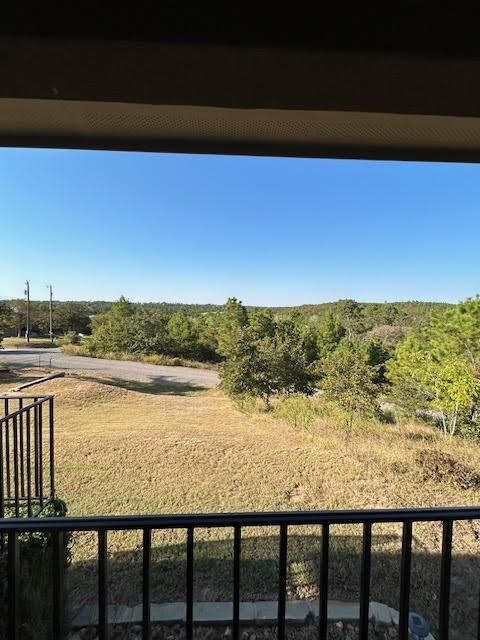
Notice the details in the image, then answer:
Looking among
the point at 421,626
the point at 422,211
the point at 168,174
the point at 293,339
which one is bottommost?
the point at 421,626

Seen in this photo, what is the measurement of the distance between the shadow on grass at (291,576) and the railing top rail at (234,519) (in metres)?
1.78

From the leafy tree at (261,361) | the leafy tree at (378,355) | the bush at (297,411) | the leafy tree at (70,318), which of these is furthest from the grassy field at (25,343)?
the leafy tree at (378,355)

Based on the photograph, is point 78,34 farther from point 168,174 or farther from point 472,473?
point 472,473

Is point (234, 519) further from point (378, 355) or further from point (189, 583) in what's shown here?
point (378, 355)

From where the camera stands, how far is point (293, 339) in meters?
8.18

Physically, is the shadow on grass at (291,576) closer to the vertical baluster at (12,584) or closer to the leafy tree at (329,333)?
the vertical baluster at (12,584)

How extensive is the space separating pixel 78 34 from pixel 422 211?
6.96m

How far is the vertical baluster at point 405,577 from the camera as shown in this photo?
0.77 meters

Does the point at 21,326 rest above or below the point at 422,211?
below

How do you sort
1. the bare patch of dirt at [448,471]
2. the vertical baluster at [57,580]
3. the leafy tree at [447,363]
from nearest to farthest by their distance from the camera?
the vertical baluster at [57,580] → the bare patch of dirt at [448,471] → the leafy tree at [447,363]

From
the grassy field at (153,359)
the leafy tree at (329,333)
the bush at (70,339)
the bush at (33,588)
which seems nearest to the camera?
the bush at (33,588)

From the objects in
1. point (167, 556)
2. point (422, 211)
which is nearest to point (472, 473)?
point (167, 556)

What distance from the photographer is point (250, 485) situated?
3.76 m

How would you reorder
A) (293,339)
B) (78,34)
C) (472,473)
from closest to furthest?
(78,34)
(472,473)
(293,339)
